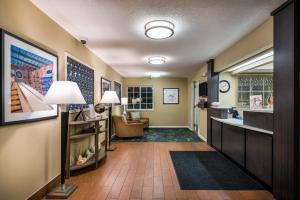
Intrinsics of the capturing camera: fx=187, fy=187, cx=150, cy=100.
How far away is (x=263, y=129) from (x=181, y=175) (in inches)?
59.6

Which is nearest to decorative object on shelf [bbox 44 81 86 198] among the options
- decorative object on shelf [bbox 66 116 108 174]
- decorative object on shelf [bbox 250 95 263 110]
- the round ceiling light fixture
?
decorative object on shelf [bbox 66 116 108 174]

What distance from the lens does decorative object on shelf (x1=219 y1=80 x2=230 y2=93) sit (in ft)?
17.8

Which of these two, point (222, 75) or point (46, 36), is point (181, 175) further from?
point (222, 75)

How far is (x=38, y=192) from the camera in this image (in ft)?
7.85

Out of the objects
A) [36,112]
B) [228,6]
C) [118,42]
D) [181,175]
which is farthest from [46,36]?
[181,175]

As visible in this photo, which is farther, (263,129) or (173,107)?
(173,107)

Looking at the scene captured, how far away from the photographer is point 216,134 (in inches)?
194

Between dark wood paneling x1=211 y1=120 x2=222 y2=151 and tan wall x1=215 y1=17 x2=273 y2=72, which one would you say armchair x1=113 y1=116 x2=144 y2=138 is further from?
tan wall x1=215 y1=17 x2=273 y2=72

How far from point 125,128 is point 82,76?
9.70 feet

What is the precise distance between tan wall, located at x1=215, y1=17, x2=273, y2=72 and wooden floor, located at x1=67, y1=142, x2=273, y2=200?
217 cm

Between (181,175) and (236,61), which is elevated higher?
(236,61)

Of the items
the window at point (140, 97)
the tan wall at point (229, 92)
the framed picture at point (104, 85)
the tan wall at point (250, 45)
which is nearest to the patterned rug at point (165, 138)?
the tan wall at point (229, 92)

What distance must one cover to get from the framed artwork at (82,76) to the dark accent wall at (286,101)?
3.15m

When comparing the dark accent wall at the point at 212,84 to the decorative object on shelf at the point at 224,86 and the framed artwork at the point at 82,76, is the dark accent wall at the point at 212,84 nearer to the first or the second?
the decorative object on shelf at the point at 224,86
